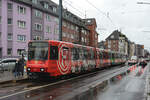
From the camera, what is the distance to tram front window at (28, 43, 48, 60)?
1345 centimetres

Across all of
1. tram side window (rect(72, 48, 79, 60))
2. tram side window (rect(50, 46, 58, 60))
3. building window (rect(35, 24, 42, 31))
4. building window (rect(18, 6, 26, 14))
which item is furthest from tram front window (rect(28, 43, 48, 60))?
building window (rect(35, 24, 42, 31))

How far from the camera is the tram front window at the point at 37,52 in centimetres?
1345

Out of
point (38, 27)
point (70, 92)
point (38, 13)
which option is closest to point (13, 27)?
point (38, 27)

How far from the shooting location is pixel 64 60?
49.9 ft

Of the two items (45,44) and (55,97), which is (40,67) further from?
(55,97)

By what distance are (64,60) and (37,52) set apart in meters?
2.41

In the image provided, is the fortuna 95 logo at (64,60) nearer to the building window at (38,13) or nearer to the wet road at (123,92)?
the wet road at (123,92)

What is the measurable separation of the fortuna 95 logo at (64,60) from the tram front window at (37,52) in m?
1.38

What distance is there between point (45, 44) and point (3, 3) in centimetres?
2227

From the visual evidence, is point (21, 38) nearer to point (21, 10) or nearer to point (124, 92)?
point (21, 10)

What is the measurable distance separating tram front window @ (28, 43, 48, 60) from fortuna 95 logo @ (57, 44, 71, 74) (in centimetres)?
138

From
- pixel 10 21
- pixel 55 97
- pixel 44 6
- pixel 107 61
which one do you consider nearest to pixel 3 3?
pixel 10 21

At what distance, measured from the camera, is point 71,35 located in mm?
53906

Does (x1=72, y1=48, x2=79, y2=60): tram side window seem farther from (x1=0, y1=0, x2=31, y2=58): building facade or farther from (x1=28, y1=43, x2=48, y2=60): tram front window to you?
(x1=0, y1=0, x2=31, y2=58): building facade
